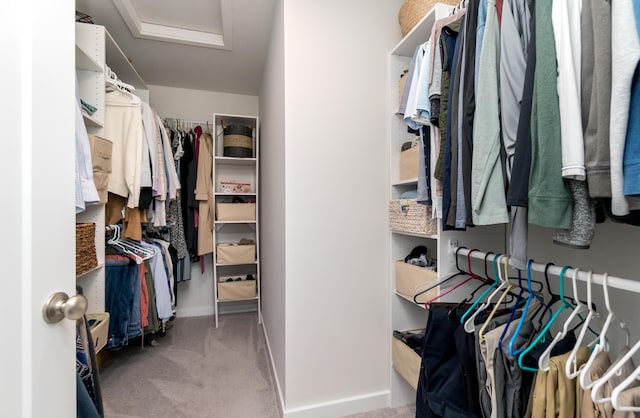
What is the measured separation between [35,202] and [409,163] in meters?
1.38

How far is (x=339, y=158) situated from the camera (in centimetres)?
156

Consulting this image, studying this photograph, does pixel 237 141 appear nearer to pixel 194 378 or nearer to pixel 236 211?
pixel 236 211

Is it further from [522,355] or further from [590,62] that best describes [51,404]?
[590,62]

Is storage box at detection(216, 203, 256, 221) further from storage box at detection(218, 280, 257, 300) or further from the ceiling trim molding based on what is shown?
the ceiling trim molding

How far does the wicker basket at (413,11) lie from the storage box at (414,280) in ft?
4.00

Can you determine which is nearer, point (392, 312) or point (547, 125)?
point (547, 125)

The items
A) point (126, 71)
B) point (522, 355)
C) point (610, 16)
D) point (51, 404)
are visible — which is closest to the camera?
point (51, 404)

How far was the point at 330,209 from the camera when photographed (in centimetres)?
155

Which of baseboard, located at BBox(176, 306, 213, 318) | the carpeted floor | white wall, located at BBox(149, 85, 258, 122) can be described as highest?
white wall, located at BBox(149, 85, 258, 122)

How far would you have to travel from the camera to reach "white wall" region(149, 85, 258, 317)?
2.95 metres

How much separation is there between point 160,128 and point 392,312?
226cm

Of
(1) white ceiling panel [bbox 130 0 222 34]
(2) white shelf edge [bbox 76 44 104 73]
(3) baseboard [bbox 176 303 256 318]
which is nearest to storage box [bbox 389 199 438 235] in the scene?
(1) white ceiling panel [bbox 130 0 222 34]

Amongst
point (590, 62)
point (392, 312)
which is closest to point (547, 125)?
point (590, 62)

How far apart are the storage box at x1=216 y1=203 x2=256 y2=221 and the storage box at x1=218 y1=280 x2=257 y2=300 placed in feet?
2.03
